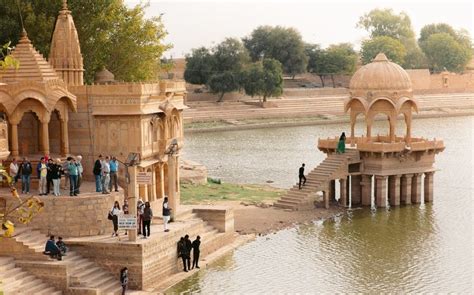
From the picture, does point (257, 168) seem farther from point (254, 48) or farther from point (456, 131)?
point (254, 48)

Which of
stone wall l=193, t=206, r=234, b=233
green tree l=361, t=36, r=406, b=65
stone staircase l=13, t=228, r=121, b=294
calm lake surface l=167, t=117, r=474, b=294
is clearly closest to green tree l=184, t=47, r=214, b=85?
green tree l=361, t=36, r=406, b=65

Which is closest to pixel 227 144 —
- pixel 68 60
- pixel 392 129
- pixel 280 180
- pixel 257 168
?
pixel 257 168

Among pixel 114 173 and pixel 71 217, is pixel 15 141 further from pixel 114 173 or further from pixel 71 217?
pixel 71 217

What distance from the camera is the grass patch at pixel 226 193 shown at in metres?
31.6

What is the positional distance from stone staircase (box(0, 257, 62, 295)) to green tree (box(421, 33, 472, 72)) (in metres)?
95.3

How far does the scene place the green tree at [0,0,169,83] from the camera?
114ft

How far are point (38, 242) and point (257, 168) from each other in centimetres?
2460

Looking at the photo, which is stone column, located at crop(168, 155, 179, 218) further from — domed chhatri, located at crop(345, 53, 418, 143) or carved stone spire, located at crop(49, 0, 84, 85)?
domed chhatri, located at crop(345, 53, 418, 143)

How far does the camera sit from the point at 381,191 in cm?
3103

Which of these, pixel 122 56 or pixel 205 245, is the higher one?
pixel 122 56

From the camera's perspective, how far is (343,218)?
2897cm

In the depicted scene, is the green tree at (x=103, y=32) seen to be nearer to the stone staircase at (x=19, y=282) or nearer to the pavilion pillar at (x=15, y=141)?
the pavilion pillar at (x=15, y=141)

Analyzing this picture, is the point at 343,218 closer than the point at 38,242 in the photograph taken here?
No

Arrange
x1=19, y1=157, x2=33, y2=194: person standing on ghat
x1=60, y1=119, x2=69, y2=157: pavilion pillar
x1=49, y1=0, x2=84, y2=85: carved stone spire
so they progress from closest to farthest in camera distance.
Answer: x1=19, y1=157, x2=33, y2=194: person standing on ghat → x1=60, y1=119, x2=69, y2=157: pavilion pillar → x1=49, y1=0, x2=84, y2=85: carved stone spire
